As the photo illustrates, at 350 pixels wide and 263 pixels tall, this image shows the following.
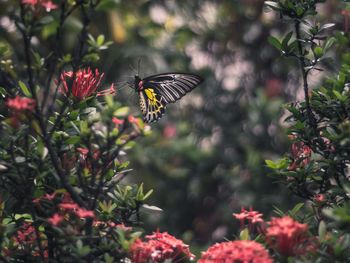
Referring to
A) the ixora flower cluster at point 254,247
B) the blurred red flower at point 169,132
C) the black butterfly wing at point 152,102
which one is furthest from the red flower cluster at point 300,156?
the blurred red flower at point 169,132

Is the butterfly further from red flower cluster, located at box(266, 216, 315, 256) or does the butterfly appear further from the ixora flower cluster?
red flower cluster, located at box(266, 216, 315, 256)

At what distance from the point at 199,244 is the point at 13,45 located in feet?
7.97

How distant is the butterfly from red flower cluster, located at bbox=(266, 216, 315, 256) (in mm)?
1698

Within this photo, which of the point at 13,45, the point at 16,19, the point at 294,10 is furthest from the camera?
the point at 13,45

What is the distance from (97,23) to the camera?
5887 millimetres

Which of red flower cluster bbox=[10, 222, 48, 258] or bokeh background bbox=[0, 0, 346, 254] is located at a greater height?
bokeh background bbox=[0, 0, 346, 254]

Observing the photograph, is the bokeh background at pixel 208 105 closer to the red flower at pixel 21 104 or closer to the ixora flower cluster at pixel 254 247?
the ixora flower cluster at pixel 254 247

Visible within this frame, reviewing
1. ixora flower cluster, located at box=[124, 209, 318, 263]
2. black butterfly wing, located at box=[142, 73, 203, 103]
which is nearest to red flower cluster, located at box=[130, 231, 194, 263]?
ixora flower cluster, located at box=[124, 209, 318, 263]

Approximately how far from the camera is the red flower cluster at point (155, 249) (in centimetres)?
196

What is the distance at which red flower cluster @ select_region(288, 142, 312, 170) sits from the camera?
2291 millimetres

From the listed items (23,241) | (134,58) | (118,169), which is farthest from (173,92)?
(134,58)

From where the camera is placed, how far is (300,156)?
233 cm

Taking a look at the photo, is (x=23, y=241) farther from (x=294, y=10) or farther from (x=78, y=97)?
(x=294, y=10)

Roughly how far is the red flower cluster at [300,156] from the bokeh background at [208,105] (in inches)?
124
